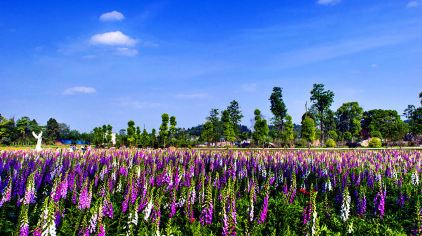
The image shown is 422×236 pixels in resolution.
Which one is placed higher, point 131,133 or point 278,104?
point 278,104

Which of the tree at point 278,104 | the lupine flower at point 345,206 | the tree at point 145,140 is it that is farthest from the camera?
the tree at point 278,104

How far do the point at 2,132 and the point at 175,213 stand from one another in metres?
58.7

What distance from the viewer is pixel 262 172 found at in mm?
15266

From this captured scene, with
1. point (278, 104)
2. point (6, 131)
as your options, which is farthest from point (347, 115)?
point (6, 131)

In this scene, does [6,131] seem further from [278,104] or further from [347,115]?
[347,115]

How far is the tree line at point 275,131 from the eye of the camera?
159 feet

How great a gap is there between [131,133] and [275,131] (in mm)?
40545

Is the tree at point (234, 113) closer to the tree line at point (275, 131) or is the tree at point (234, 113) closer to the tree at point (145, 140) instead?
the tree line at point (275, 131)

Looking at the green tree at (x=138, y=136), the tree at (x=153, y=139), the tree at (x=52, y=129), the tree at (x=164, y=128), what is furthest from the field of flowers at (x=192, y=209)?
the tree at (x=52, y=129)

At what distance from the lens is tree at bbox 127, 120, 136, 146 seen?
47194 mm

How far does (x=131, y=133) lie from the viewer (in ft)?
157

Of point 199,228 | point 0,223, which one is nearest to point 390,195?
point 199,228

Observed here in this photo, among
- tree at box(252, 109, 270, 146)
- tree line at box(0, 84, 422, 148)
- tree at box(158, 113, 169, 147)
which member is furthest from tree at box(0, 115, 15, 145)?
tree at box(252, 109, 270, 146)

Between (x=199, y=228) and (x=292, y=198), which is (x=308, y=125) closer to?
(x=292, y=198)
